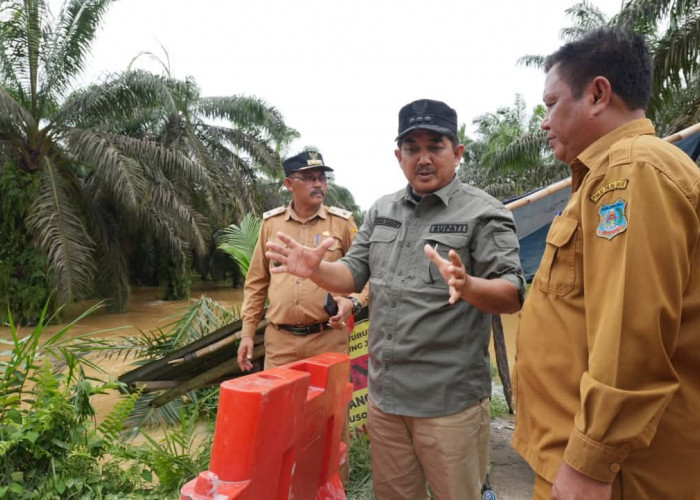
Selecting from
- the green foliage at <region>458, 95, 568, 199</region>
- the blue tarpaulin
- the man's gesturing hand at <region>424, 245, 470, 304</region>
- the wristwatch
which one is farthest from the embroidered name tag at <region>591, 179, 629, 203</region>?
the green foliage at <region>458, 95, 568, 199</region>

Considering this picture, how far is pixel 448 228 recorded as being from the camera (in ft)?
6.22

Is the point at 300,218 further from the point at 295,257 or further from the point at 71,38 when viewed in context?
the point at 71,38

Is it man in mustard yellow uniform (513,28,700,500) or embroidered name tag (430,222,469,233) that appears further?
embroidered name tag (430,222,469,233)

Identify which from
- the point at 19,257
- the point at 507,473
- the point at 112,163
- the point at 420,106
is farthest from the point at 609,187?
the point at 19,257

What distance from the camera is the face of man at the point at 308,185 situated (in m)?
3.14

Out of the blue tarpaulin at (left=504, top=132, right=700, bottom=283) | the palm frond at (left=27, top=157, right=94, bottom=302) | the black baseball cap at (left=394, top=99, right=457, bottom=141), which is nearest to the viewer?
the black baseball cap at (left=394, top=99, right=457, bottom=141)

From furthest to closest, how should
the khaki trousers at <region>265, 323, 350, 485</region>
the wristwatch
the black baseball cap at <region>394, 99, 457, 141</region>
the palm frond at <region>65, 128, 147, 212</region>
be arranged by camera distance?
the palm frond at <region>65, 128, 147, 212</region>, the khaki trousers at <region>265, 323, 350, 485</region>, the wristwatch, the black baseball cap at <region>394, 99, 457, 141</region>

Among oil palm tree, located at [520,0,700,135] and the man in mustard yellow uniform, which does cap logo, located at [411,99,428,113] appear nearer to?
the man in mustard yellow uniform

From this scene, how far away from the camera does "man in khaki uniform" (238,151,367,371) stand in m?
2.86

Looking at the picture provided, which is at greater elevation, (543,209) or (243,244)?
(543,209)

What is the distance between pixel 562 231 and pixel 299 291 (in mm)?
1845

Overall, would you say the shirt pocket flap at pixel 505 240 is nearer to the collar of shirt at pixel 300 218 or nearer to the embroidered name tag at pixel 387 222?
the embroidered name tag at pixel 387 222

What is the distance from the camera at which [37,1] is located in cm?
917

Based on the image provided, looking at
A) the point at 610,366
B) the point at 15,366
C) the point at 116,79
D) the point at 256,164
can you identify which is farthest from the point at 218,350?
the point at 256,164
